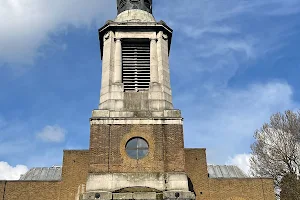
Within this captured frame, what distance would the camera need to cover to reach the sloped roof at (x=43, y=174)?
25.4m

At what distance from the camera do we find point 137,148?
16.9 meters

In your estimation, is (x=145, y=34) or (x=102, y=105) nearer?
(x=102, y=105)

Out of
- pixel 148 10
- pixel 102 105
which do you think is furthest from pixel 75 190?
pixel 148 10

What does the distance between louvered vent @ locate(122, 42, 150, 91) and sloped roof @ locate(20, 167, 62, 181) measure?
10.3 m

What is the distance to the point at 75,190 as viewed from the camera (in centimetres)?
2209

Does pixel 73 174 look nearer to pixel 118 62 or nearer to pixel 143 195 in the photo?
pixel 118 62

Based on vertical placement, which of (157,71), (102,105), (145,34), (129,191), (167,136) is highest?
(145,34)

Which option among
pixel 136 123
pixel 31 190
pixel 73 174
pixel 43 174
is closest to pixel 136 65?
pixel 136 123

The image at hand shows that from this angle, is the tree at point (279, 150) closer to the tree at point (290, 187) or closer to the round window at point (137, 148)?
the tree at point (290, 187)

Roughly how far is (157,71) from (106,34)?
11.6ft

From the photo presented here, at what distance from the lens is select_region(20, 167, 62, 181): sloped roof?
25406mm

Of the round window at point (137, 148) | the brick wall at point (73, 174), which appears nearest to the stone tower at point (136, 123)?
the round window at point (137, 148)

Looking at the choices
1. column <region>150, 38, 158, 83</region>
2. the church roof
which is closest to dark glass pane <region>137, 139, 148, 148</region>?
column <region>150, 38, 158, 83</region>

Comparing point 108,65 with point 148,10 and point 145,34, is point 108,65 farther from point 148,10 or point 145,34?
point 148,10
